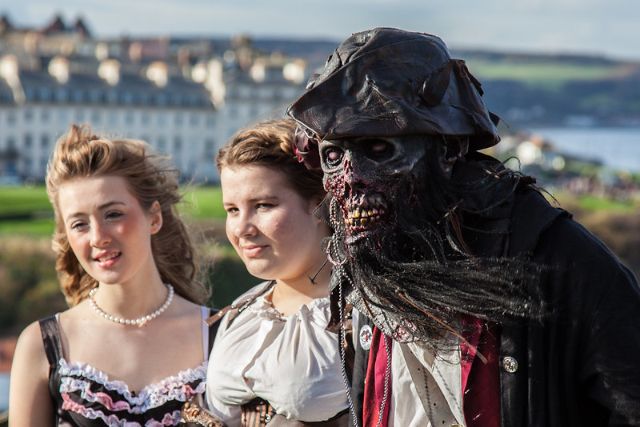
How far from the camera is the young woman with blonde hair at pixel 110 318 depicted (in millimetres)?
3363

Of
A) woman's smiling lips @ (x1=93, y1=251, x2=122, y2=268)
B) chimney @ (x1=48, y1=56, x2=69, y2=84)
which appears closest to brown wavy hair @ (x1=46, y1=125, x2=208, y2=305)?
woman's smiling lips @ (x1=93, y1=251, x2=122, y2=268)

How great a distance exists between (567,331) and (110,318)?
6.51ft

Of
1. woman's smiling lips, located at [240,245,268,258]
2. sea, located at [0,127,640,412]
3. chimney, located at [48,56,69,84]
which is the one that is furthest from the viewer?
sea, located at [0,127,640,412]

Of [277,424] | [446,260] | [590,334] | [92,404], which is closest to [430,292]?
[446,260]

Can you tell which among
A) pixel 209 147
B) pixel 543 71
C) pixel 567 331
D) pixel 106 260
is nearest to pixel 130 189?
pixel 106 260

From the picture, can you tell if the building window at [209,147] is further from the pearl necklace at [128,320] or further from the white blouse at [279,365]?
the white blouse at [279,365]

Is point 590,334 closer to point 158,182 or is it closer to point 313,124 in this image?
point 313,124

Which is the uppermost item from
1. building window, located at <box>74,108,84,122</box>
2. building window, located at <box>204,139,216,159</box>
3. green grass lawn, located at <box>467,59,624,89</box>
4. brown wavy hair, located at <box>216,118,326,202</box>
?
green grass lawn, located at <box>467,59,624,89</box>

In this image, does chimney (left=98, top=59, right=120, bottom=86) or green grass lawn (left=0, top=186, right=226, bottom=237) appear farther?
chimney (left=98, top=59, right=120, bottom=86)

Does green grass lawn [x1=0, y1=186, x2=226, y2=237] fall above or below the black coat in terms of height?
above

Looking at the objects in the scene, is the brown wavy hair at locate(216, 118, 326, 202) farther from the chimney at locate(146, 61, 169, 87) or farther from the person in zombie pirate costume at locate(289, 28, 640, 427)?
the chimney at locate(146, 61, 169, 87)

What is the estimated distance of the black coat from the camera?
6.02ft

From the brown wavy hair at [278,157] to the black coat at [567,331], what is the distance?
972 millimetres

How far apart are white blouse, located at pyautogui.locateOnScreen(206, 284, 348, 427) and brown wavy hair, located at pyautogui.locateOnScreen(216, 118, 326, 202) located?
0.87 feet
